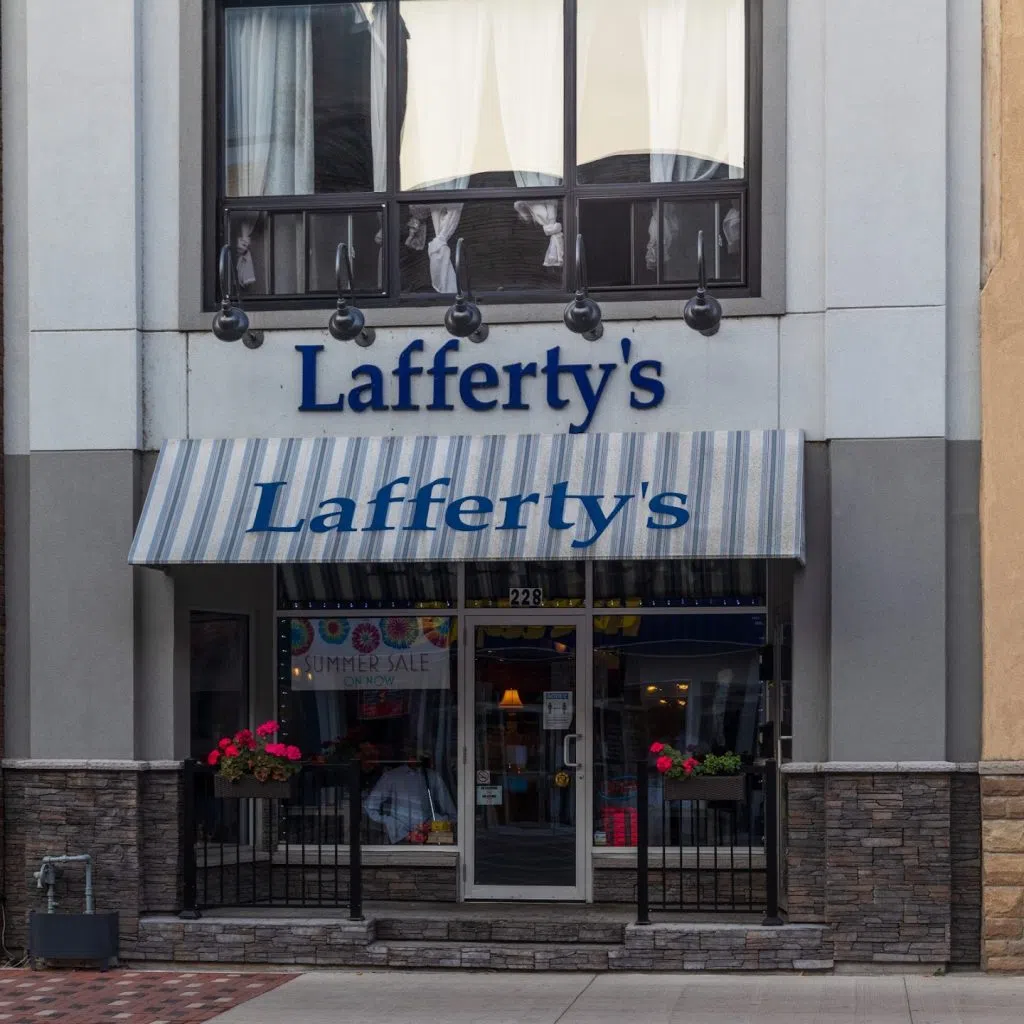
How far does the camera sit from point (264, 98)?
12.0 m

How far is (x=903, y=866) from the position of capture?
1061cm

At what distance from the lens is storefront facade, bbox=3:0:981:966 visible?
1076cm

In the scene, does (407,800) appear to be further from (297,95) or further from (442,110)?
(297,95)

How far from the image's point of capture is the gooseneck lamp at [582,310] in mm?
10914

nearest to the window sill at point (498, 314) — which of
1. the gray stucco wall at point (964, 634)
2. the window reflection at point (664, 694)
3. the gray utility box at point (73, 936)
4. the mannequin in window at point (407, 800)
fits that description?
the gray stucco wall at point (964, 634)

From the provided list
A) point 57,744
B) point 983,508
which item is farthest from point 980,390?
point 57,744

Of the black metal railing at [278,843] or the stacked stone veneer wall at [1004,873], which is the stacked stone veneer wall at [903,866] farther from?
the black metal railing at [278,843]

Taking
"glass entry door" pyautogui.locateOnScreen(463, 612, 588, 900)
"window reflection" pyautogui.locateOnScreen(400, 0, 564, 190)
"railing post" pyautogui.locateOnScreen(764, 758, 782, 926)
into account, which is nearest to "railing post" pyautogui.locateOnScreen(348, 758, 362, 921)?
"glass entry door" pyautogui.locateOnScreen(463, 612, 588, 900)

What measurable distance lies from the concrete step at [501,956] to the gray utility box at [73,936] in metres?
1.75

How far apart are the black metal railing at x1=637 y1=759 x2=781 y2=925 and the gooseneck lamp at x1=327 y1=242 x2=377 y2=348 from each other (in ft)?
11.2

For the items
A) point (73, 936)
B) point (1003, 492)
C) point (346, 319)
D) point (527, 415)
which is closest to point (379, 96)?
point (346, 319)

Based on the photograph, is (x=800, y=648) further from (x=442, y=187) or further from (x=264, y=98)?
(x=264, y=98)

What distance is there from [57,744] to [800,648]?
16.2ft

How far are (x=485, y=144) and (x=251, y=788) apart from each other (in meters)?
4.64
